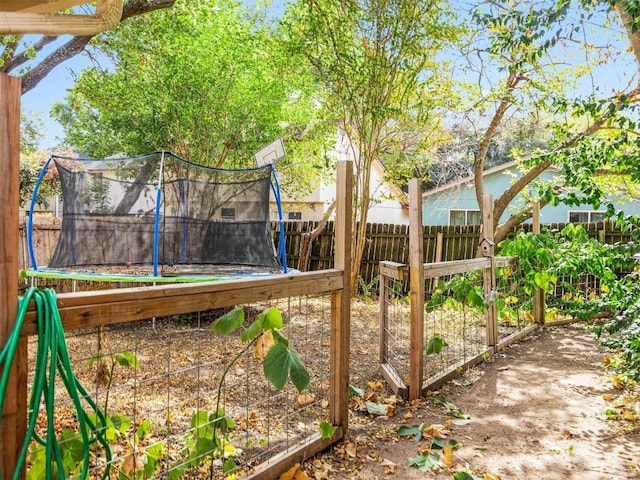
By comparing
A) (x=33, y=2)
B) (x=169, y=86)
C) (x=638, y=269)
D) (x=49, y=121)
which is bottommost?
(x=638, y=269)

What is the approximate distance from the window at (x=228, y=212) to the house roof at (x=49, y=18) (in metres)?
4.07

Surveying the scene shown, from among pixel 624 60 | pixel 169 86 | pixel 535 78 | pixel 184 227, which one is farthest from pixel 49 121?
pixel 624 60

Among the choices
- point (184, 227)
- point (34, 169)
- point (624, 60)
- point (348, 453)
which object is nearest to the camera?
point (348, 453)

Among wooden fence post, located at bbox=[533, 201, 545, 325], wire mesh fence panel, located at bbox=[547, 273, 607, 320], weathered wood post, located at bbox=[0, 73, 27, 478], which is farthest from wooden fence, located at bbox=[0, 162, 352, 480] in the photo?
wire mesh fence panel, located at bbox=[547, 273, 607, 320]

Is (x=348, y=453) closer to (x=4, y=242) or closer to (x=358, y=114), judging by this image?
(x=4, y=242)

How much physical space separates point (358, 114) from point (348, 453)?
5.70 m

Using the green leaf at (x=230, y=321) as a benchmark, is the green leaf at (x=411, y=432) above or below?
below

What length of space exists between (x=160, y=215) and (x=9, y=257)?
15.5 ft

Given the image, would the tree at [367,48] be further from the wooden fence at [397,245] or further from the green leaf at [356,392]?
the green leaf at [356,392]

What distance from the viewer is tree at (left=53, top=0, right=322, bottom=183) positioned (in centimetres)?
743

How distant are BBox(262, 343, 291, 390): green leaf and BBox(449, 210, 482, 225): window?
11.9 m

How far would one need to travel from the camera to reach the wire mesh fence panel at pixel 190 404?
5.29 ft

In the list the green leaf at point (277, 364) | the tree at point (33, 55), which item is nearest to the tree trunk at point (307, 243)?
the tree at point (33, 55)

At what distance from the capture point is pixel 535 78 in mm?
7742
